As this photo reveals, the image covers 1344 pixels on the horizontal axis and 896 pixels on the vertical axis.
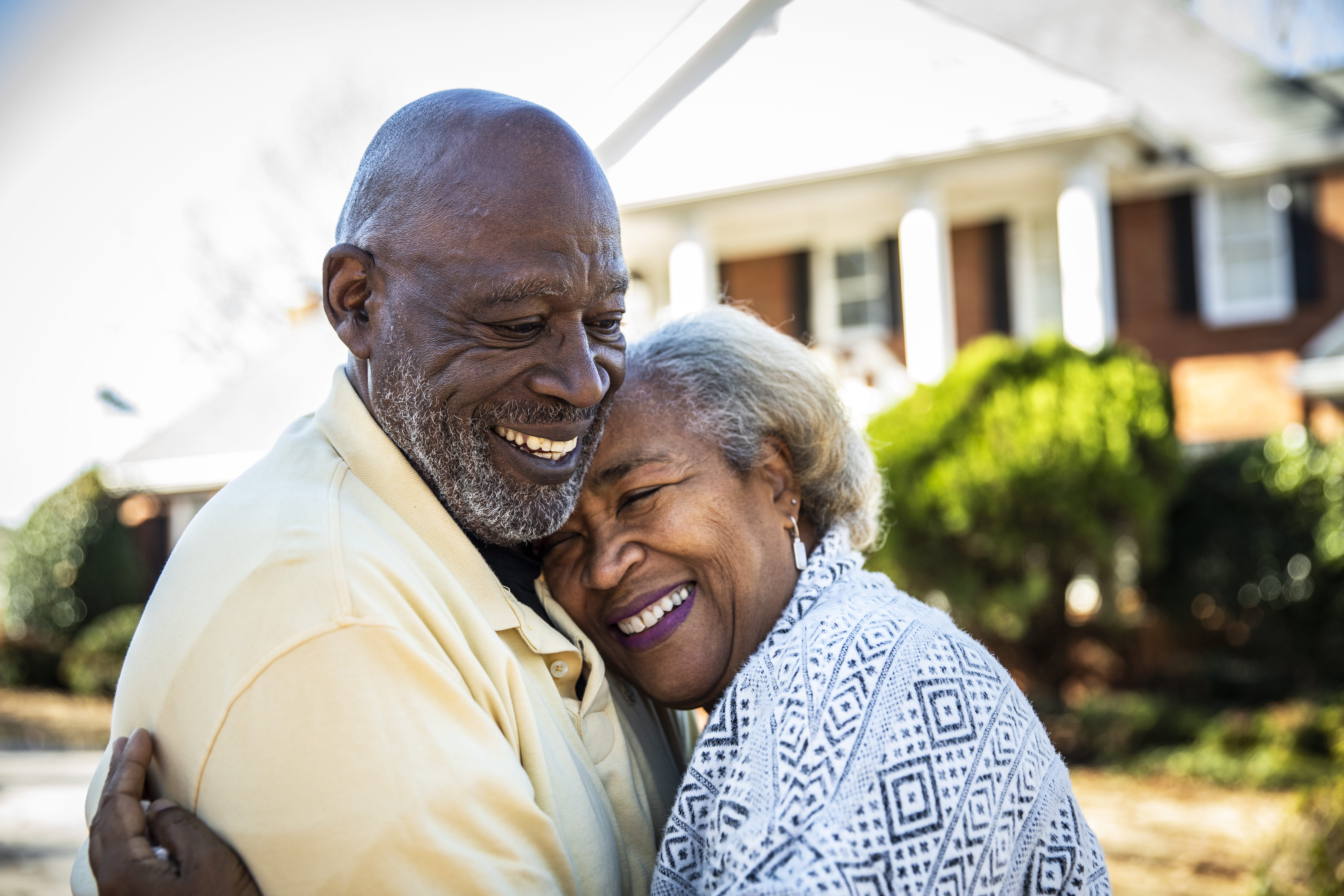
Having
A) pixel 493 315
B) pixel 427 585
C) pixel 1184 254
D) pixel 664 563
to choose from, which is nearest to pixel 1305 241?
pixel 1184 254

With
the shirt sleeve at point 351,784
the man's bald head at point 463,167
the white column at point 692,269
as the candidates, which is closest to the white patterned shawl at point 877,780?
the shirt sleeve at point 351,784

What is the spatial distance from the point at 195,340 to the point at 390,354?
421cm

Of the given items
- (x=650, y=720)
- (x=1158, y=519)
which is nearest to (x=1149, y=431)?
(x=1158, y=519)

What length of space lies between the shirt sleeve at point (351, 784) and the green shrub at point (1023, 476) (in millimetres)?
8285

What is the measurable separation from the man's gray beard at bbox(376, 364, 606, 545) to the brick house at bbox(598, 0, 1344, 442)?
9.43m

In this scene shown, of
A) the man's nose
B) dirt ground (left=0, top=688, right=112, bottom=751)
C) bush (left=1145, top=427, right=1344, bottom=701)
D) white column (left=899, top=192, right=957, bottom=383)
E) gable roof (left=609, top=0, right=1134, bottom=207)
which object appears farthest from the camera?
white column (left=899, top=192, right=957, bottom=383)

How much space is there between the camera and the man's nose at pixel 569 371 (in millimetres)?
2121

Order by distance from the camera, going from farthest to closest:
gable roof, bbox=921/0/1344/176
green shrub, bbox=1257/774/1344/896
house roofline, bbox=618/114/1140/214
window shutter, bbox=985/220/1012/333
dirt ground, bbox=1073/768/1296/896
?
window shutter, bbox=985/220/1012/333 → gable roof, bbox=921/0/1344/176 → house roofline, bbox=618/114/1140/214 → dirt ground, bbox=1073/768/1296/896 → green shrub, bbox=1257/774/1344/896

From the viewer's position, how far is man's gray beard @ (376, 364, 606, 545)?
82.0 inches

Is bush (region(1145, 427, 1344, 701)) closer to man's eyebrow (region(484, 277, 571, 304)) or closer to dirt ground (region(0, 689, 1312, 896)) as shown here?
dirt ground (region(0, 689, 1312, 896))

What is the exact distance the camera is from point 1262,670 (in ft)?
35.4

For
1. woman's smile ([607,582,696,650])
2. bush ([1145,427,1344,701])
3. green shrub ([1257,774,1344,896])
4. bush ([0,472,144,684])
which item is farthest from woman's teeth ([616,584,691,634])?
bush ([0,472,144,684])

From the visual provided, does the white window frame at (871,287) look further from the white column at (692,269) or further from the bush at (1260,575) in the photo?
the bush at (1260,575)

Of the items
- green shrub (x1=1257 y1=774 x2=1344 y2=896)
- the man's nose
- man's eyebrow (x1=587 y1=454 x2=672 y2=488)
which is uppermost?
the man's nose
